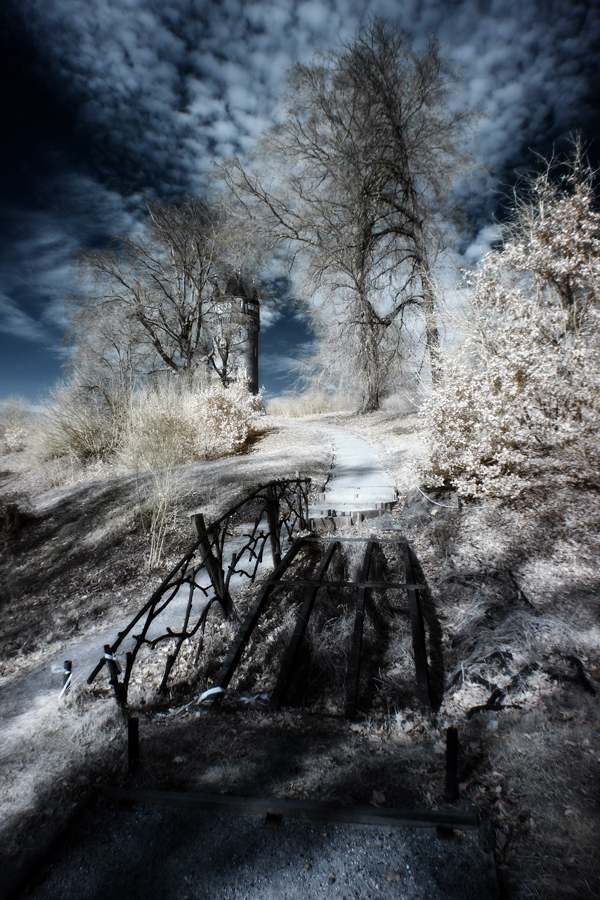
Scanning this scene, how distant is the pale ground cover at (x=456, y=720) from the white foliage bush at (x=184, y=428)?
11.8 ft

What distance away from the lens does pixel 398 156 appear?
10.6 meters

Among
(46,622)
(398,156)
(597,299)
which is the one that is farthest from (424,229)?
(46,622)

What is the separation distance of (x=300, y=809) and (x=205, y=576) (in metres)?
2.51

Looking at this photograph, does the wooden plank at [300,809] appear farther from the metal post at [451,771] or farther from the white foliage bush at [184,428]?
the white foliage bush at [184,428]

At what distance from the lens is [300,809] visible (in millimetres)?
1179

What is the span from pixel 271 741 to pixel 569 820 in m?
1.02

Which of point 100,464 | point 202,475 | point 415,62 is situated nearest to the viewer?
Result: point 202,475

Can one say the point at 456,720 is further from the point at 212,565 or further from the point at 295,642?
the point at 212,565

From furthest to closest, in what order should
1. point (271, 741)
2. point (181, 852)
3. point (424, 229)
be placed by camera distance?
point (424, 229), point (271, 741), point (181, 852)

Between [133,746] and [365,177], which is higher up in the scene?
[365,177]

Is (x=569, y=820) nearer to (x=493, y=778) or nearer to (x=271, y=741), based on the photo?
(x=493, y=778)

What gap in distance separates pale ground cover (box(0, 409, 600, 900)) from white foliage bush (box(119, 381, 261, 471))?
142 inches

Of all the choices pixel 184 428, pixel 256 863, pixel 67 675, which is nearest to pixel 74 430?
pixel 184 428

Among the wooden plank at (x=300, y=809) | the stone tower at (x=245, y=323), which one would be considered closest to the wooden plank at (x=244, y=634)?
the wooden plank at (x=300, y=809)
